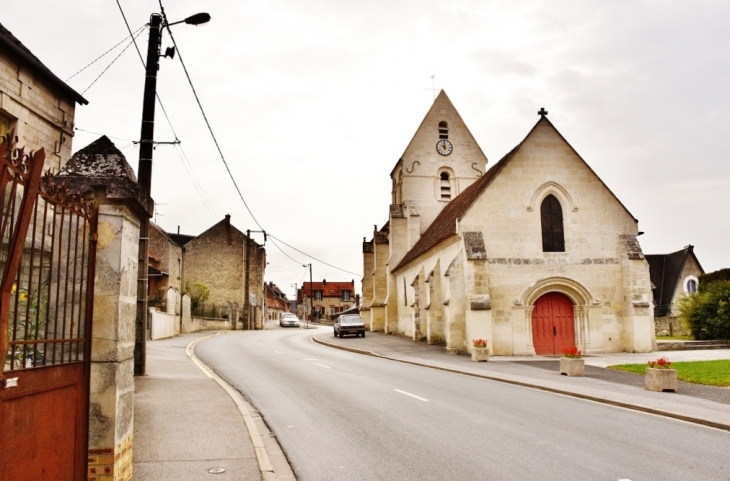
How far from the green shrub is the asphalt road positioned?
19360 mm

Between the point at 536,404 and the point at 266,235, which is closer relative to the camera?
the point at 536,404

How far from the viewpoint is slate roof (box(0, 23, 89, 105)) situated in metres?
13.7

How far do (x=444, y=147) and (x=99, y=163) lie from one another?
37.3 metres

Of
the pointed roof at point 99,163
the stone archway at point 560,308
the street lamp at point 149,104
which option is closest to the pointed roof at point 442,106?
the stone archway at point 560,308

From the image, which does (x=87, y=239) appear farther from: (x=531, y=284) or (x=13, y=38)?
(x=531, y=284)

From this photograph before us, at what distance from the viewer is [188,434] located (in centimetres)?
809

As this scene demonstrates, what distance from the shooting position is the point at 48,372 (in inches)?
161

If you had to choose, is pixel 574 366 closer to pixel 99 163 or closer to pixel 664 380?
pixel 664 380

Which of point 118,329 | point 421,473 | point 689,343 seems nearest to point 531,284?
point 689,343

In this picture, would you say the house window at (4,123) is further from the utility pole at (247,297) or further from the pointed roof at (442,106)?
the utility pole at (247,297)

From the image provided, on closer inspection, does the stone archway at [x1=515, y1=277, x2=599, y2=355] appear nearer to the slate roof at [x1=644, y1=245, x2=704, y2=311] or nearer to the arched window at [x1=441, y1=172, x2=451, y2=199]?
the arched window at [x1=441, y1=172, x2=451, y2=199]

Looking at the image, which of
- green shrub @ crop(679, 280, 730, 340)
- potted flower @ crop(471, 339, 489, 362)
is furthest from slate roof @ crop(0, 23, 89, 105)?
green shrub @ crop(679, 280, 730, 340)

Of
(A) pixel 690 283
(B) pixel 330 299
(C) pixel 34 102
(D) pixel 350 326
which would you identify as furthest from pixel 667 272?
(B) pixel 330 299

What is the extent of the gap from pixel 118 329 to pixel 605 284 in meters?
22.9
